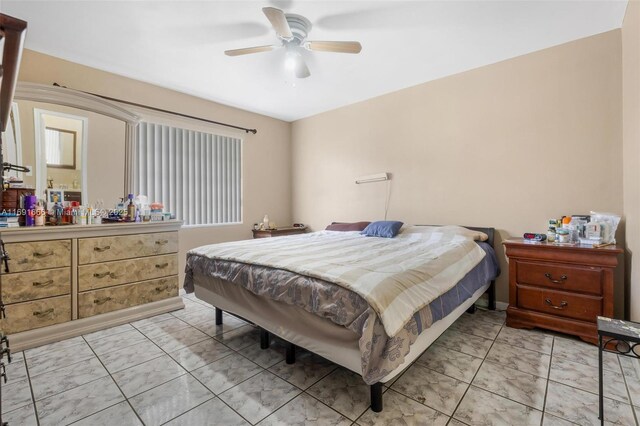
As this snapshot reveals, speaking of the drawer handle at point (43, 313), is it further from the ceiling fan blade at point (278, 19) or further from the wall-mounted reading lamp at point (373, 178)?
the wall-mounted reading lamp at point (373, 178)

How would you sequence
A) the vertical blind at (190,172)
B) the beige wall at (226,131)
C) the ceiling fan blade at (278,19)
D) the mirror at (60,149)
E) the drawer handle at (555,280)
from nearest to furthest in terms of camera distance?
1. the ceiling fan blade at (278,19)
2. the drawer handle at (555,280)
3. the mirror at (60,149)
4. the beige wall at (226,131)
5. the vertical blind at (190,172)

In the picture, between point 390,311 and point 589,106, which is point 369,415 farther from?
point 589,106

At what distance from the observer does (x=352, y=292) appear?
1501 mm

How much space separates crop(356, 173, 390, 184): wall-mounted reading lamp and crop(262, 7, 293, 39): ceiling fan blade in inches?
85.4

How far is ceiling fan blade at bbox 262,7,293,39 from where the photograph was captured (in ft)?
6.12

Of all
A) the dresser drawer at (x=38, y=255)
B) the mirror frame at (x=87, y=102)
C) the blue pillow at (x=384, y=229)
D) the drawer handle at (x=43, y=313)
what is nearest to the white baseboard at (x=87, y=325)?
the drawer handle at (x=43, y=313)

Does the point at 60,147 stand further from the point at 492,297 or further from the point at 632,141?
the point at 632,141

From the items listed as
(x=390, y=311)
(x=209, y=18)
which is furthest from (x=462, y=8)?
(x=390, y=311)

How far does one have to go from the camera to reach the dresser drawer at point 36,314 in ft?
7.37

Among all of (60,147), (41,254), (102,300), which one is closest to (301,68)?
(60,147)

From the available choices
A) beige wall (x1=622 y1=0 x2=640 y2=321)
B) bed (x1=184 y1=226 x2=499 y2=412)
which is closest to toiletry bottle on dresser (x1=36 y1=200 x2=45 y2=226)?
bed (x1=184 y1=226 x2=499 y2=412)

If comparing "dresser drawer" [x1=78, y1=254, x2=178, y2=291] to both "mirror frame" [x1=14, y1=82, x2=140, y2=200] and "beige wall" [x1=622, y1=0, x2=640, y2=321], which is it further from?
"beige wall" [x1=622, y1=0, x2=640, y2=321]

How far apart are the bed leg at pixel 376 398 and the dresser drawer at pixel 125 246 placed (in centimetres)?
252

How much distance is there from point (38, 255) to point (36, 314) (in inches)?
18.5
